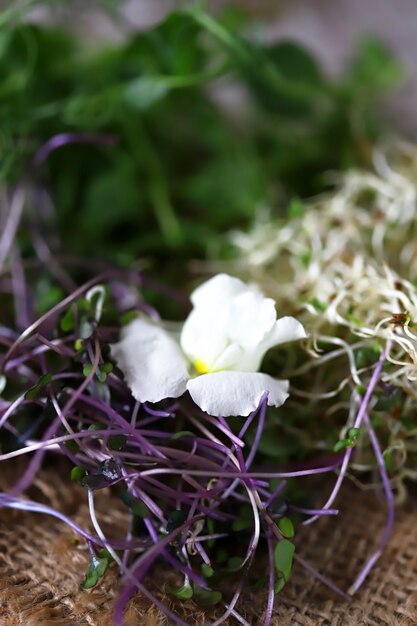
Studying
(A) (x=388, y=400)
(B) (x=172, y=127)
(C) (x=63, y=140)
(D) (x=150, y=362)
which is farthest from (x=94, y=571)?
(B) (x=172, y=127)

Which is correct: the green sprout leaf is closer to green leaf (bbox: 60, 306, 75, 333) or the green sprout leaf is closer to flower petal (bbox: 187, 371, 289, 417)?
flower petal (bbox: 187, 371, 289, 417)

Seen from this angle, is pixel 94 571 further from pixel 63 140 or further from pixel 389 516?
pixel 63 140

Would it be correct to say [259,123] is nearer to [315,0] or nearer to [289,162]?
[289,162]

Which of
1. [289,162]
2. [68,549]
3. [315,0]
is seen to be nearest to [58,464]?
[68,549]

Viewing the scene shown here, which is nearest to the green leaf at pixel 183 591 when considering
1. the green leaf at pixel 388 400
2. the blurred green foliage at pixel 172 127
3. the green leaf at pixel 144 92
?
the green leaf at pixel 388 400

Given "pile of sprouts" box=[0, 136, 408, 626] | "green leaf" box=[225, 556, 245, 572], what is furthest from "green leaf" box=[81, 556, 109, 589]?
"green leaf" box=[225, 556, 245, 572]

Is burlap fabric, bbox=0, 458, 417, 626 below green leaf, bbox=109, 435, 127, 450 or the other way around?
below
